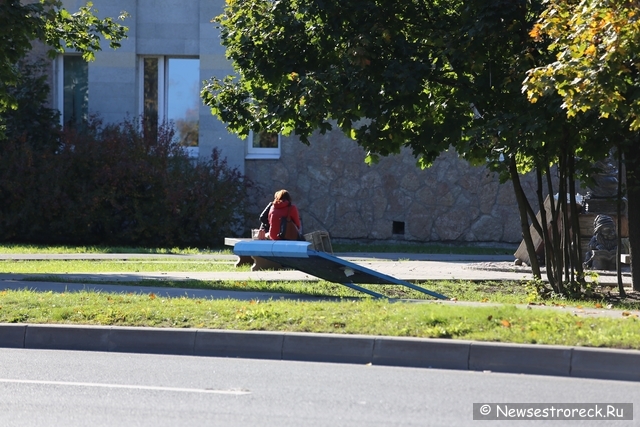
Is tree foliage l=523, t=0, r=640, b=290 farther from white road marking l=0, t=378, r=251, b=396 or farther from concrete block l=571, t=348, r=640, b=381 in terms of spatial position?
white road marking l=0, t=378, r=251, b=396

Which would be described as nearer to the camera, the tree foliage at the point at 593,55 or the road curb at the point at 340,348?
the road curb at the point at 340,348

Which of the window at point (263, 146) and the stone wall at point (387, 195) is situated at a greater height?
the window at point (263, 146)

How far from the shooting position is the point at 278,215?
683 inches

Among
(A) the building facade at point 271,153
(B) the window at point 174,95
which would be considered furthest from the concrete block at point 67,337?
(B) the window at point 174,95

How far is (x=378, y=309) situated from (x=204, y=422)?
4302 mm

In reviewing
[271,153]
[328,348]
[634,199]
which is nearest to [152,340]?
[328,348]

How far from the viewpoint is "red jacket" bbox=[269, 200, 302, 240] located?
56.9 ft

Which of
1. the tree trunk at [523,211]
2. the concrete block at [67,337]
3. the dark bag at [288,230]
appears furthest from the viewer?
the dark bag at [288,230]

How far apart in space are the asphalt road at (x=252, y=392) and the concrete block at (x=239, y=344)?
23 centimetres

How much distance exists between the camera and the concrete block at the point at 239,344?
9.23 meters

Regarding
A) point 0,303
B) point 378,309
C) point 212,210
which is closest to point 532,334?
point 378,309

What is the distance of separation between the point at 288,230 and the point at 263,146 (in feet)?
27.8

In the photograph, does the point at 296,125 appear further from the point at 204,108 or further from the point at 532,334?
the point at 204,108

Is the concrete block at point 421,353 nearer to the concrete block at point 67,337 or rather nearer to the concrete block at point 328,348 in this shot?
the concrete block at point 328,348
